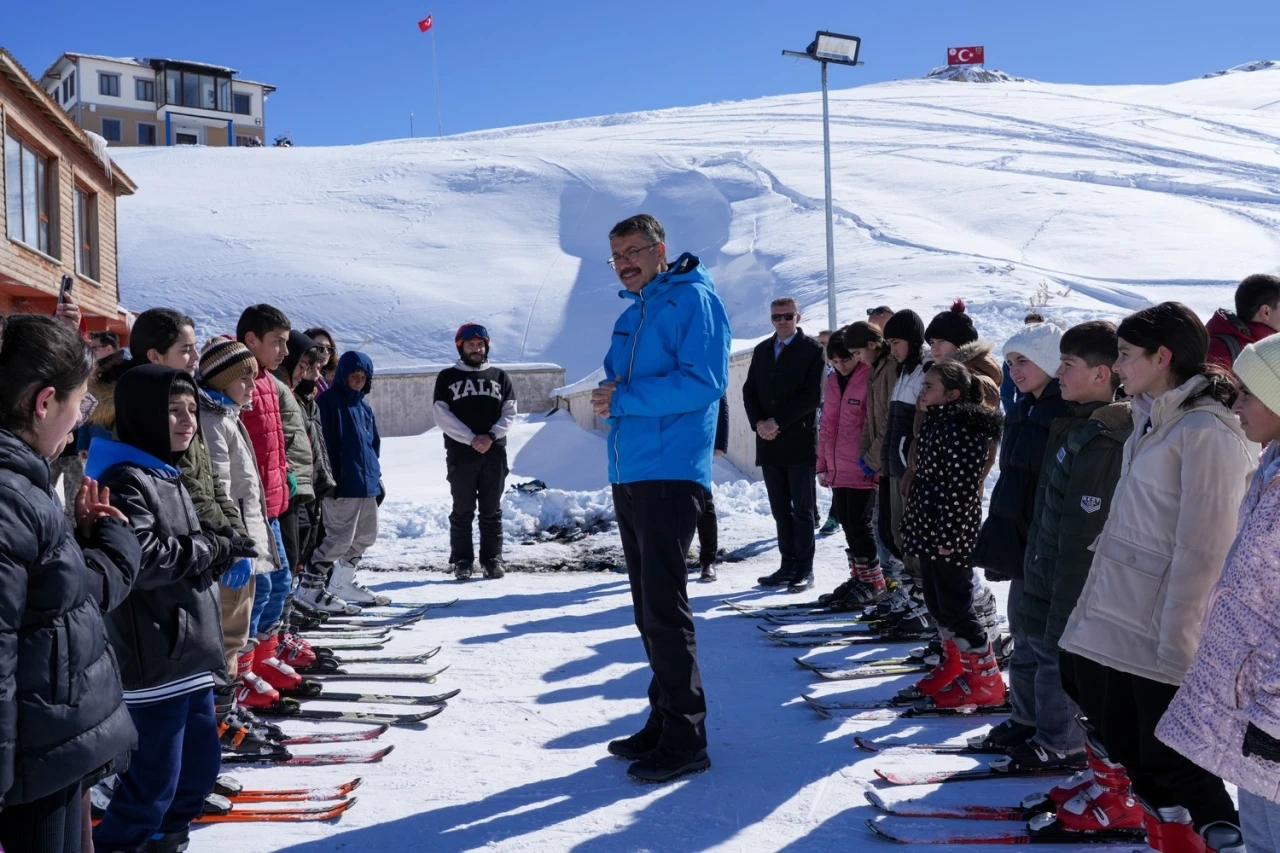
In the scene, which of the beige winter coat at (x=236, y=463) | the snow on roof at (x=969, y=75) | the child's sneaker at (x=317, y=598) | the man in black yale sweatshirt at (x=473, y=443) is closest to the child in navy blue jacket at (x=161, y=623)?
the beige winter coat at (x=236, y=463)

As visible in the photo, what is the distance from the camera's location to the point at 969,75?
295ft

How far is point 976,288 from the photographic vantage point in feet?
82.5

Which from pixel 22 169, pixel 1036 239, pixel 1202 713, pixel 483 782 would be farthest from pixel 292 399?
pixel 1036 239

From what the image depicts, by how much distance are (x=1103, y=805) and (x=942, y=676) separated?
1.51 metres

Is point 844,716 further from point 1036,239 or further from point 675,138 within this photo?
point 675,138

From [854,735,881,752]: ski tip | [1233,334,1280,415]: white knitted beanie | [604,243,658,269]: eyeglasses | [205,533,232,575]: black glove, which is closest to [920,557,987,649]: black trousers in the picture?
[854,735,881,752]: ski tip

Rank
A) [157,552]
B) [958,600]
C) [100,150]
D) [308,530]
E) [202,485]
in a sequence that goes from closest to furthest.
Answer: [157,552], [202,485], [958,600], [308,530], [100,150]

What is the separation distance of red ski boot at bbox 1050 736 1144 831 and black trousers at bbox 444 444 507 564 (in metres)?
6.12

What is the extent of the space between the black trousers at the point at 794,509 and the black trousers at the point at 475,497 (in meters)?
2.34

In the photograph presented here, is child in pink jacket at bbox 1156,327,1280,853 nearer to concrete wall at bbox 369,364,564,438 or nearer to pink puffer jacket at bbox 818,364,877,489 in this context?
pink puffer jacket at bbox 818,364,877,489

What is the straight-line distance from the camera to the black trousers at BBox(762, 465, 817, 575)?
7832 mm

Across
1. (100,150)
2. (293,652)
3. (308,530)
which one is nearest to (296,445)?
(308,530)

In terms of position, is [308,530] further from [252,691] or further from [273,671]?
[252,691]

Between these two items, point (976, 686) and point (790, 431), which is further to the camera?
point (790, 431)
